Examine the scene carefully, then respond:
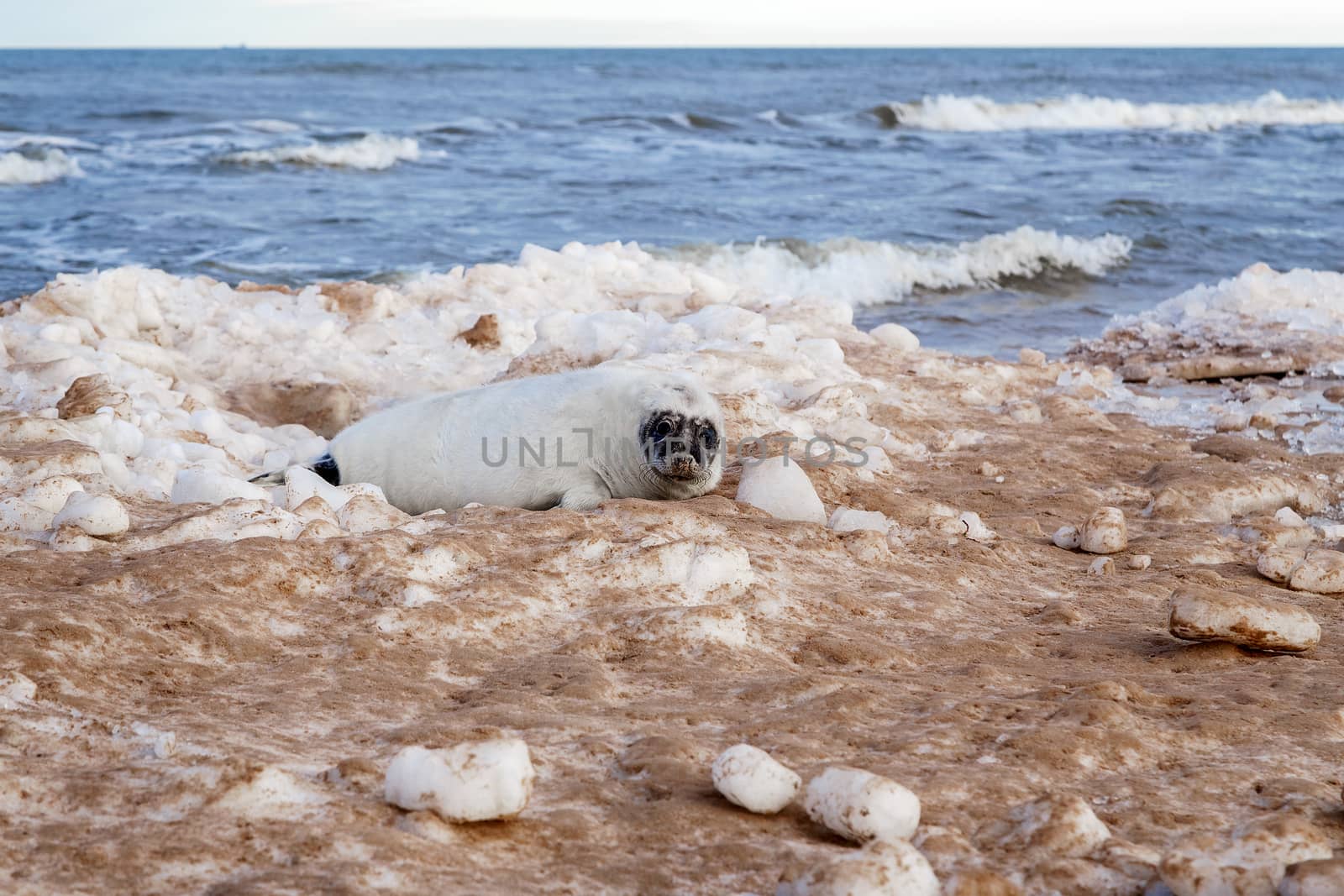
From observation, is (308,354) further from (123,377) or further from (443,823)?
(443,823)

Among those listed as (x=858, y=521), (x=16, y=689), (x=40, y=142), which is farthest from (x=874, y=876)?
(x=40, y=142)

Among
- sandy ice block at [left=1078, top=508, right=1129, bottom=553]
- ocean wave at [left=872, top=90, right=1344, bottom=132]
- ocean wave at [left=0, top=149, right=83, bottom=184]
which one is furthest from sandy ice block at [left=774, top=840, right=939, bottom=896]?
ocean wave at [left=872, top=90, right=1344, bottom=132]

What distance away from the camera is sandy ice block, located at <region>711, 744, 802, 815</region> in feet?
7.22

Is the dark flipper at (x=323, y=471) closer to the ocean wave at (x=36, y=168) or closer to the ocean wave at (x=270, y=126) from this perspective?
the ocean wave at (x=36, y=168)

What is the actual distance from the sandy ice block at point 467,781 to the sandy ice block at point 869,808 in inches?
20.5

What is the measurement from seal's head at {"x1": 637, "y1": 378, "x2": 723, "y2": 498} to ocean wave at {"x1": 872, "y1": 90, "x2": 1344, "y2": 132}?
2958cm

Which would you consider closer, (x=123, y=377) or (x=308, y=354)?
(x=123, y=377)

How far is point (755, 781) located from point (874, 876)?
40 cm

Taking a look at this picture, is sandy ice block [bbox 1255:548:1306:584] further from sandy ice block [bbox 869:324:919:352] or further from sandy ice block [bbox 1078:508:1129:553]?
sandy ice block [bbox 869:324:919:352]

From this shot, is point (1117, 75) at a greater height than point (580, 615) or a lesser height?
greater

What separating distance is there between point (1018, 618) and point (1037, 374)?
4118 millimetres

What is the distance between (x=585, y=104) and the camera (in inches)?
1405

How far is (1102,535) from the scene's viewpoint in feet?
14.1

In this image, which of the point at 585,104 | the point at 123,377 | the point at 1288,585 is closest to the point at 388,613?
the point at 1288,585
